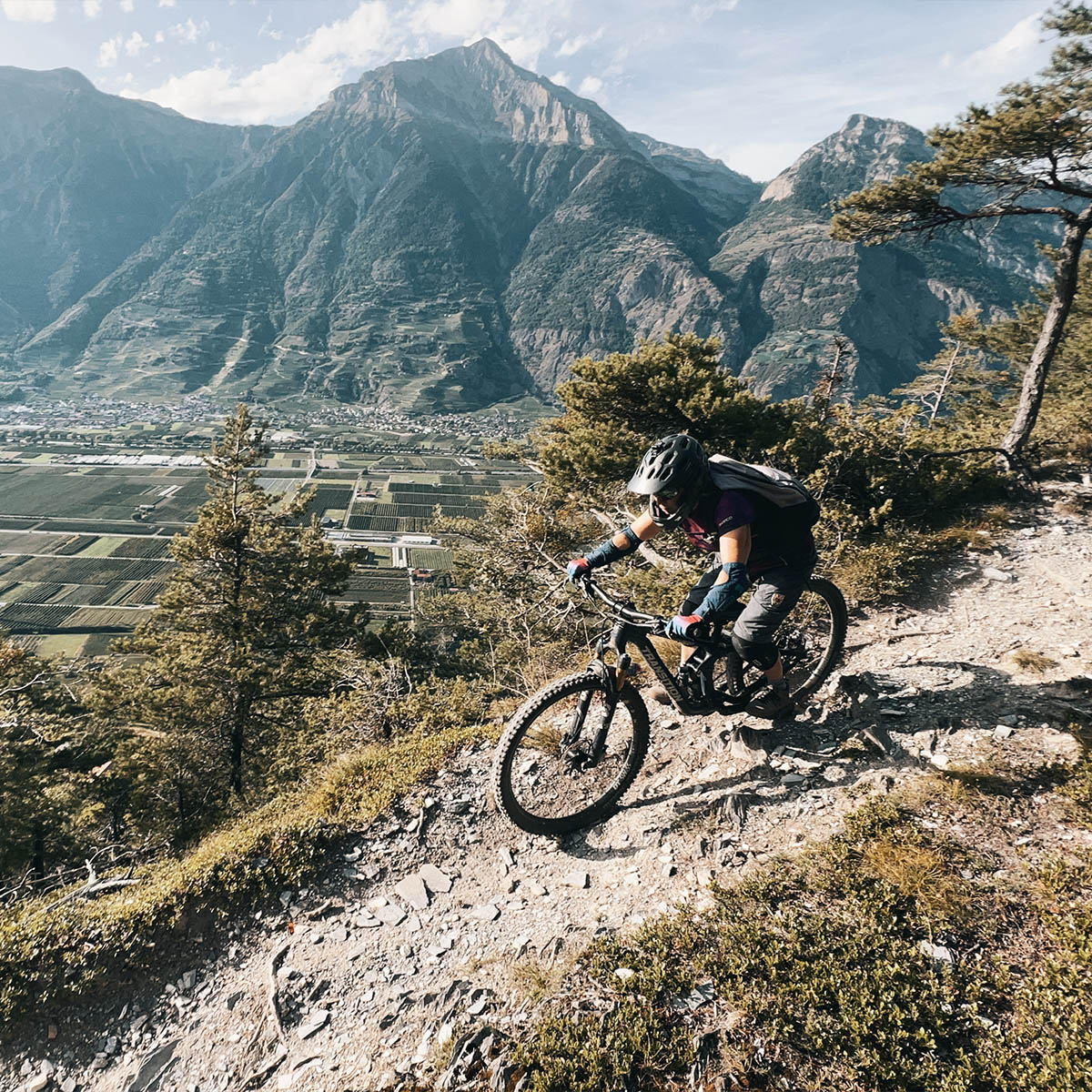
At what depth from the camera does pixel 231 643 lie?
17.8 metres

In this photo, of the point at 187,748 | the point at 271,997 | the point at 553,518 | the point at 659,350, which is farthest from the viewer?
the point at 553,518

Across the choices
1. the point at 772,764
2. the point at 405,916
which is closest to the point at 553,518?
the point at 772,764

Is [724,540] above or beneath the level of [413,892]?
above

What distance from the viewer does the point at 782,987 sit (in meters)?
3.68

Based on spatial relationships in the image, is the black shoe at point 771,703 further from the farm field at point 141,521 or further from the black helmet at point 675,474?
the farm field at point 141,521

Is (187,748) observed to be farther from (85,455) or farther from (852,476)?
(85,455)

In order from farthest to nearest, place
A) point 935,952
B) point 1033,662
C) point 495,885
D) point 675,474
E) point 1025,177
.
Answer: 1. point 1025,177
2. point 1033,662
3. point 495,885
4. point 675,474
5. point 935,952

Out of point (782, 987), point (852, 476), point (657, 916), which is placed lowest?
point (657, 916)

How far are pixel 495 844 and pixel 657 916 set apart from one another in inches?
75.4

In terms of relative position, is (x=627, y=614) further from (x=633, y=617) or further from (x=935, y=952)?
(x=935, y=952)

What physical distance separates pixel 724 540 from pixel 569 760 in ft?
9.24

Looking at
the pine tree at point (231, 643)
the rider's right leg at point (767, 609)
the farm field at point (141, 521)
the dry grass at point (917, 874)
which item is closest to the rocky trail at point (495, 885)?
the dry grass at point (917, 874)

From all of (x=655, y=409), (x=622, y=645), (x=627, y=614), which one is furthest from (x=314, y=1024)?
(x=655, y=409)

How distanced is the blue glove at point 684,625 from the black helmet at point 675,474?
948 millimetres
